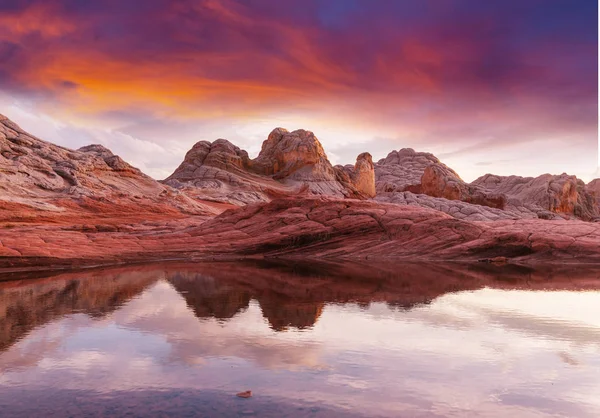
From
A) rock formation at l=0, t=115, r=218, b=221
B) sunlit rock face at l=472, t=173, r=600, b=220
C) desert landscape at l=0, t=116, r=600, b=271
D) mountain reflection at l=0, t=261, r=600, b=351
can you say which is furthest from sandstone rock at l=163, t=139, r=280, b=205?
sunlit rock face at l=472, t=173, r=600, b=220

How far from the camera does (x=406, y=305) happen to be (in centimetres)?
1747

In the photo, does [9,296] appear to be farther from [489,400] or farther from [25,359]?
[489,400]

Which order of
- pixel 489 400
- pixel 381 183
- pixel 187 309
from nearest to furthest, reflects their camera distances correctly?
pixel 489 400
pixel 187 309
pixel 381 183

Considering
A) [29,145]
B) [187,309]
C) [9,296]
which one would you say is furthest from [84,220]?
[187,309]

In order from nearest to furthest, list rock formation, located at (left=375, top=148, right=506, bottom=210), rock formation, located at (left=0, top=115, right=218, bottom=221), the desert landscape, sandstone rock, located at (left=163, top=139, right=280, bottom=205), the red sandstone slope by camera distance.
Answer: the desert landscape, the red sandstone slope, rock formation, located at (left=0, top=115, right=218, bottom=221), sandstone rock, located at (left=163, top=139, right=280, bottom=205), rock formation, located at (left=375, top=148, right=506, bottom=210)

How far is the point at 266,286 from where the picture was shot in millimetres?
21781

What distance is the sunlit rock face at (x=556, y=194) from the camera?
108375mm

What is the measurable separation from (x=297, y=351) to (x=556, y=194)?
113 m

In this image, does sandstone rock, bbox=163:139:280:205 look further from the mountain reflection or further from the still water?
the still water

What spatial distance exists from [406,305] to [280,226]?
23.6 m

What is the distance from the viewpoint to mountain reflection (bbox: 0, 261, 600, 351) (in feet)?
51.4

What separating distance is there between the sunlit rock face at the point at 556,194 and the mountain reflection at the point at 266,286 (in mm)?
83185

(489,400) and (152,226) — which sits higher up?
(152,226)

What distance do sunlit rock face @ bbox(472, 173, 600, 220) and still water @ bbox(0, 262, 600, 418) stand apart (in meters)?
94.4
